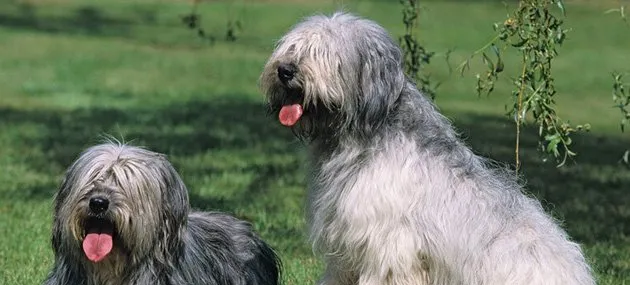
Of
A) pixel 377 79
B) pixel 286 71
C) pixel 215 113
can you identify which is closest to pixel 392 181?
pixel 377 79

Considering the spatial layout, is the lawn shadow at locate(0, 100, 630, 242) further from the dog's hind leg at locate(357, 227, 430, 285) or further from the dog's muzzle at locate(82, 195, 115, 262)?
the dog's muzzle at locate(82, 195, 115, 262)

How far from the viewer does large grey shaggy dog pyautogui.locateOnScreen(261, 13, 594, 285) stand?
22.4 feet

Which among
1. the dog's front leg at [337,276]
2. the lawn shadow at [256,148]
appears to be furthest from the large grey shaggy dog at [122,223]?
the lawn shadow at [256,148]

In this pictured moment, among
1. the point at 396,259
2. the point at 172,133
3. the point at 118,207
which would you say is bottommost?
the point at 172,133

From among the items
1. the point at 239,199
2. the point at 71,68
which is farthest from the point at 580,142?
the point at 71,68

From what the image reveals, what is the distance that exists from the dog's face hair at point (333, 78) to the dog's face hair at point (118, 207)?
0.70m

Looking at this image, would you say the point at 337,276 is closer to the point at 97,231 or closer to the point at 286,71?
the point at 286,71

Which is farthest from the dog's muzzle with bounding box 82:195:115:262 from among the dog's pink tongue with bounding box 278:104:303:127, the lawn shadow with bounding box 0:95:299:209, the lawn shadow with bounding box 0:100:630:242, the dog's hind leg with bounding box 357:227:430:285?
the lawn shadow with bounding box 0:95:299:209

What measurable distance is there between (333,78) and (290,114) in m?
0.28

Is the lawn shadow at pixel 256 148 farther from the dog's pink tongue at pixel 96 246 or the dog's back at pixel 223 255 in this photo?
the dog's pink tongue at pixel 96 246

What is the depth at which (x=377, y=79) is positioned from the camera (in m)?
6.94

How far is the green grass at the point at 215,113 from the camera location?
11172mm

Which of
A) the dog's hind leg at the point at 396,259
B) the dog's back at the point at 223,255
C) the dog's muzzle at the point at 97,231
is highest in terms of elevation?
the dog's muzzle at the point at 97,231

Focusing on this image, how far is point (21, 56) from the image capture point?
2406 cm
